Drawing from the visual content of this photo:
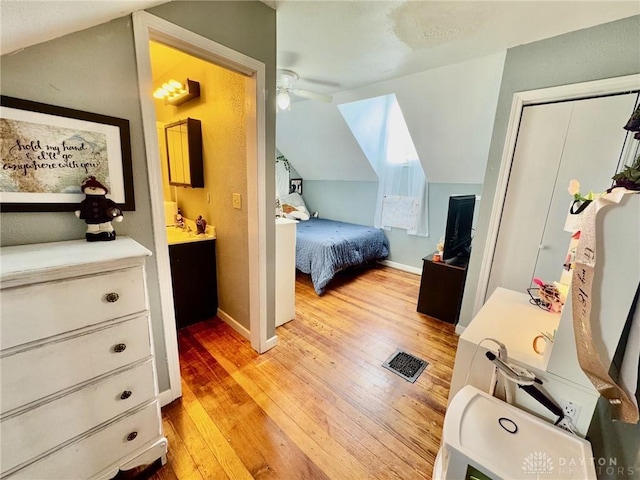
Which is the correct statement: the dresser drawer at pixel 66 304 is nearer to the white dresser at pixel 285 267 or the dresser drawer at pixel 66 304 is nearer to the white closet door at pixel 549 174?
the white dresser at pixel 285 267

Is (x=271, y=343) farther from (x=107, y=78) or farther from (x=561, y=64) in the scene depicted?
(x=561, y=64)

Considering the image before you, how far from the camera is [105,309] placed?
0.95 metres

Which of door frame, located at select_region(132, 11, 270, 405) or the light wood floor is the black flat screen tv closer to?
the light wood floor

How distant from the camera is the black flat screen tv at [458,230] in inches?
97.3

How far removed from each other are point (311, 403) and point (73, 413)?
3.85ft

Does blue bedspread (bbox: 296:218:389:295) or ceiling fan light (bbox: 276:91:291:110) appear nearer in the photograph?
ceiling fan light (bbox: 276:91:291:110)

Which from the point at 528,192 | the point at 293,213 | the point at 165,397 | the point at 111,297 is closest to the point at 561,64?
the point at 528,192

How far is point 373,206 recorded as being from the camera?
4.45 metres

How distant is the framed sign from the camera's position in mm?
948

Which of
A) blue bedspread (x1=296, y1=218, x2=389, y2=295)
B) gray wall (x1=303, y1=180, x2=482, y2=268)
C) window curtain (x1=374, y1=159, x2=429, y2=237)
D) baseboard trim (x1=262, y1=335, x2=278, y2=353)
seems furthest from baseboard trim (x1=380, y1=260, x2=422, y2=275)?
baseboard trim (x1=262, y1=335, x2=278, y2=353)

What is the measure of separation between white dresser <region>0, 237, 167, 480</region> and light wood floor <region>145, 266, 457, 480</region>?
38cm

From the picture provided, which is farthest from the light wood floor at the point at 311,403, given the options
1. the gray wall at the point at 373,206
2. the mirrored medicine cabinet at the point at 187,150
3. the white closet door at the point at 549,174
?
the gray wall at the point at 373,206

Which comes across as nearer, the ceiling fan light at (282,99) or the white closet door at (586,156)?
the white closet door at (586,156)

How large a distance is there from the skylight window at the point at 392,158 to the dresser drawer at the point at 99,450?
3726 mm
